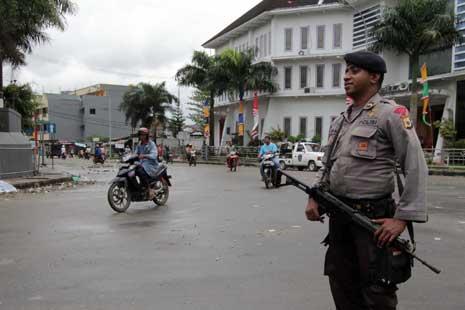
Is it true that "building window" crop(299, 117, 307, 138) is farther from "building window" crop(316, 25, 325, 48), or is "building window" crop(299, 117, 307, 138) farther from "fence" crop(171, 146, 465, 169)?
"building window" crop(316, 25, 325, 48)

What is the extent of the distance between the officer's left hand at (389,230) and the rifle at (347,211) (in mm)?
45

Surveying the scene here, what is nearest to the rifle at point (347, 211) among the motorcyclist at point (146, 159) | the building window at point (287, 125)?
the motorcyclist at point (146, 159)

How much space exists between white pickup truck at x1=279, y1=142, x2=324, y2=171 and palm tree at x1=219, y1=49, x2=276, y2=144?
38.7 feet

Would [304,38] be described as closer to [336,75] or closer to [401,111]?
[336,75]

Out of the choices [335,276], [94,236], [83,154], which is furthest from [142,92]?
[335,276]

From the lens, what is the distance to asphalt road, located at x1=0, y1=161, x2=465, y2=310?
4.44 meters

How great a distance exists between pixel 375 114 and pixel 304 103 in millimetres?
39274

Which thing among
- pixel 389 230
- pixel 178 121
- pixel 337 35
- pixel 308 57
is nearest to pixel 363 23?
pixel 337 35

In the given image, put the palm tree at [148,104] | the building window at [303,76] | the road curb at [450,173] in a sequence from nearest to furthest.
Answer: the road curb at [450,173]
the building window at [303,76]
the palm tree at [148,104]

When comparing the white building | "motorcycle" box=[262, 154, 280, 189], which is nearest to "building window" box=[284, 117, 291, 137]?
the white building

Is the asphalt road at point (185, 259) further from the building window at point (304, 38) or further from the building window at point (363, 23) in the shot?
the building window at point (304, 38)

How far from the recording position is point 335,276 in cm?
320

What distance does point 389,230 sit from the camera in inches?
111

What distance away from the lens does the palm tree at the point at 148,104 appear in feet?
195
